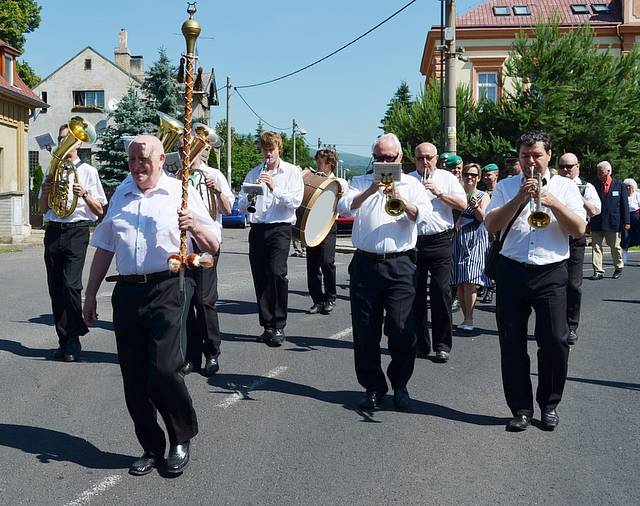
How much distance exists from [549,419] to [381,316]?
142 cm

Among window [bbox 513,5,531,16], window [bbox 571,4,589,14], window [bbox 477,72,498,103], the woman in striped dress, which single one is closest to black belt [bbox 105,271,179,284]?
the woman in striped dress

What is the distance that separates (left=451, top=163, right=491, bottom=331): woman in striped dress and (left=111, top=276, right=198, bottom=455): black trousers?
201 inches

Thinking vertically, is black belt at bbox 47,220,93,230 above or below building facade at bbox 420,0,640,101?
below

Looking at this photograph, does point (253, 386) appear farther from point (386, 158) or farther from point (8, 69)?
point (8, 69)

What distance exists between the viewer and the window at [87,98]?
2234 inches

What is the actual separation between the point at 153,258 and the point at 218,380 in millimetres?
2654

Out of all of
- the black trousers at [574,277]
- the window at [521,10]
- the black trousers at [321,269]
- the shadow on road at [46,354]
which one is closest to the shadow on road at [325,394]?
the shadow on road at [46,354]

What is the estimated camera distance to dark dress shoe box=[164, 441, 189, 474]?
4.89m

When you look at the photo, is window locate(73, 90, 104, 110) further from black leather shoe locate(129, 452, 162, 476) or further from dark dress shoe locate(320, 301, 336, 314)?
black leather shoe locate(129, 452, 162, 476)

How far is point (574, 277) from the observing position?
30.8ft

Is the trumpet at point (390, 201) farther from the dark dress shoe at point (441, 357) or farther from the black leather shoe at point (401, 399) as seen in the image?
the dark dress shoe at point (441, 357)

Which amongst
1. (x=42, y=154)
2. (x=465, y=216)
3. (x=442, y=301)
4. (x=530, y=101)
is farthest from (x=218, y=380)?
(x=42, y=154)

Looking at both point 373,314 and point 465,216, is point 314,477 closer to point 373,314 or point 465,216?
point 373,314

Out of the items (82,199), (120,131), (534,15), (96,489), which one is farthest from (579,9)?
(96,489)
